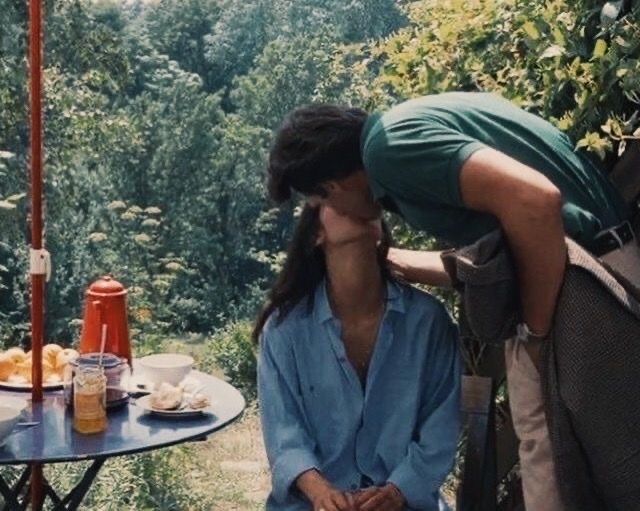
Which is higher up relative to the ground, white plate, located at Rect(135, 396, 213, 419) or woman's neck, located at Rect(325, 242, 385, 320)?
woman's neck, located at Rect(325, 242, 385, 320)

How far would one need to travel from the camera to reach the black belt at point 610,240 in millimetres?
1307

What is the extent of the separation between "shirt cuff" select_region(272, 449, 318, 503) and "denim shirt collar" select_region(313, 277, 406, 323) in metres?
0.22

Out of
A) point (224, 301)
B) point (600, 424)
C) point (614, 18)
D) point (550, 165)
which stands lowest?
point (224, 301)

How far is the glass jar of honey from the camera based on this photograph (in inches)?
65.7

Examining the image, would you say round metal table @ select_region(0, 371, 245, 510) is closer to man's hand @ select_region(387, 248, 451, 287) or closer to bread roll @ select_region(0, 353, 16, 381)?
bread roll @ select_region(0, 353, 16, 381)

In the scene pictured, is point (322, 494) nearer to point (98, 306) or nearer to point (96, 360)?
point (96, 360)

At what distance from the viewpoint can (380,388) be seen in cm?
171

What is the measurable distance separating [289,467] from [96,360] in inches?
15.2

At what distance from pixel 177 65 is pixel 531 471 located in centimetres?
624

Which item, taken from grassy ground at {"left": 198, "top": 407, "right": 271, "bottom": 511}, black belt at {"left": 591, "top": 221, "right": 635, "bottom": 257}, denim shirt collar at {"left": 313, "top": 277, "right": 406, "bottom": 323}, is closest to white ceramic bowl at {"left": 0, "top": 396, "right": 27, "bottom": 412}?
denim shirt collar at {"left": 313, "top": 277, "right": 406, "bottom": 323}

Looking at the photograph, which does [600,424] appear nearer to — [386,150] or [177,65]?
[386,150]

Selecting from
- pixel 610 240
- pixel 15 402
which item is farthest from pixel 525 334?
pixel 15 402

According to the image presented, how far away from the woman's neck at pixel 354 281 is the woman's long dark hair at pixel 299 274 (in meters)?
0.02

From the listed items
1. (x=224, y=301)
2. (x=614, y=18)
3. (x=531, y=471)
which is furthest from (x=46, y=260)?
(x=224, y=301)
